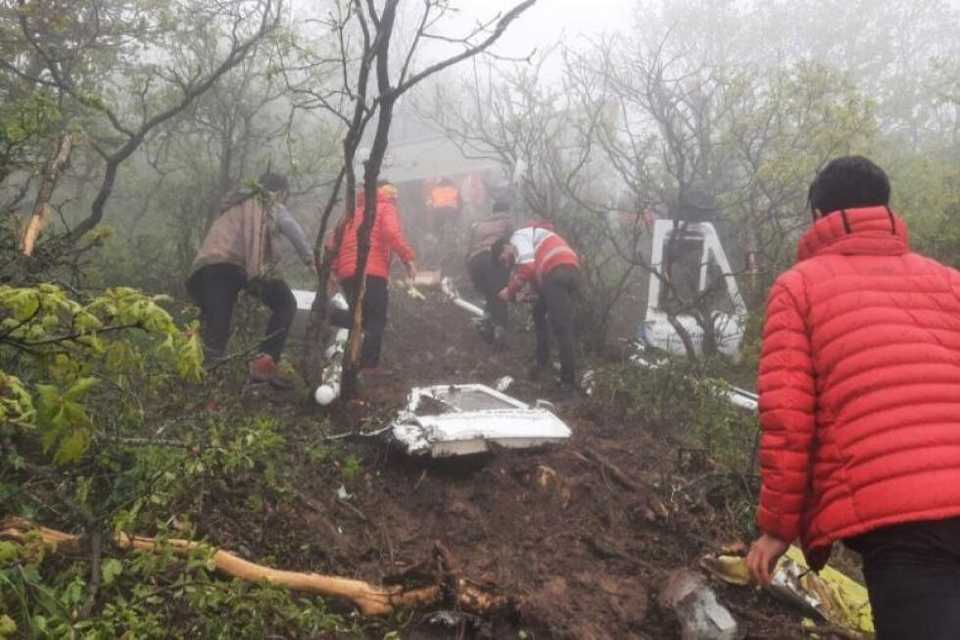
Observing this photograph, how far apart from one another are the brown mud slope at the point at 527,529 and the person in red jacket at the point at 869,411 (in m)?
1.00

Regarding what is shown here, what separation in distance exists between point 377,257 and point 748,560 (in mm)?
4162

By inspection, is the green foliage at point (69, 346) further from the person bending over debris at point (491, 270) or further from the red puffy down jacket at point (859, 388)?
the person bending over debris at point (491, 270)

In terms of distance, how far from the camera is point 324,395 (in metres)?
4.34

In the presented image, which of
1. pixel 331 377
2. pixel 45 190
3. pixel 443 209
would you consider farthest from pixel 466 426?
pixel 443 209

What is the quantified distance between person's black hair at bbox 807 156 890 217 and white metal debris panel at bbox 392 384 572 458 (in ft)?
7.28

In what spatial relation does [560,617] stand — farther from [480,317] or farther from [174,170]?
[174,170]

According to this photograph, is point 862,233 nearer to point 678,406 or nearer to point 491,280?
point 678,406

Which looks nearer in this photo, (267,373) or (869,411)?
(869,411)

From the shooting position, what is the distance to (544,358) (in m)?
6.57

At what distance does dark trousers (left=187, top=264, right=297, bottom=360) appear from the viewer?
4762 millimetres

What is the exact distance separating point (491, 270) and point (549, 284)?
168 centimetres

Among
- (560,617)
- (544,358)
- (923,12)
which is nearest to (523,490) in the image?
(560,617)

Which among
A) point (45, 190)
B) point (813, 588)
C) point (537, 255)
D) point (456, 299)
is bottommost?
point (813, 588)

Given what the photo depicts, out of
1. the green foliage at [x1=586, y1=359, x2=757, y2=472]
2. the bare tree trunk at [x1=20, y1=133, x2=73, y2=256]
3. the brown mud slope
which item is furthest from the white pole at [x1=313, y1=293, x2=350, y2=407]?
the green foliage at [x1=586, y1=359, x2=757, y2=472]
